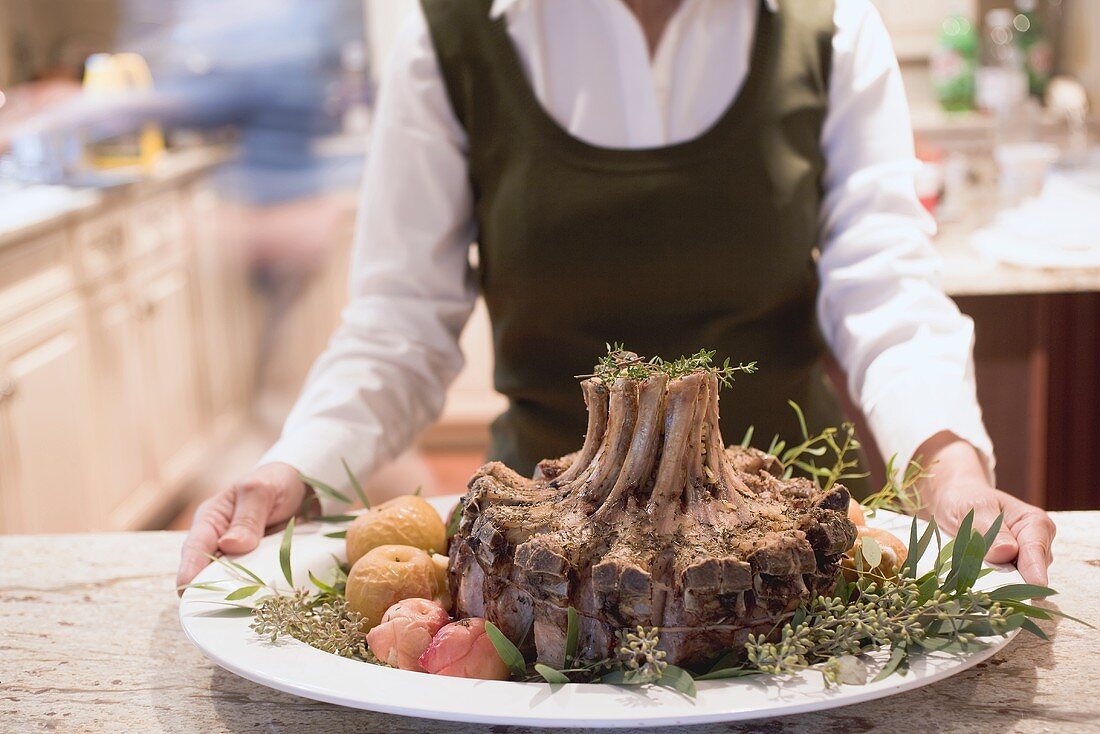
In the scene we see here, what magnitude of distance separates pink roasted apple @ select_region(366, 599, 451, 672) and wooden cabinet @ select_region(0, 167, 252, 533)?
2071 mm

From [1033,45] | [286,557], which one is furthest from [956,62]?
[286,557]

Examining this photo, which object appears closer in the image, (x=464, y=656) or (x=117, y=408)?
(x=464, y=656)

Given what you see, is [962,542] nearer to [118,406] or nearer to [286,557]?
[286,557]

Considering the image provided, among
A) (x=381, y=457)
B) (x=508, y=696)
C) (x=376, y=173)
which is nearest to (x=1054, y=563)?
(x=508, y=696)

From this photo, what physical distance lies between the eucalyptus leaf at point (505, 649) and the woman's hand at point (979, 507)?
331 millimetres

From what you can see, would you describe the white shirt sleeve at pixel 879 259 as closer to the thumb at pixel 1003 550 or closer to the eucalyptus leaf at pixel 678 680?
the thumb at pixel 1003 550

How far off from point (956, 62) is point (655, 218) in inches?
113

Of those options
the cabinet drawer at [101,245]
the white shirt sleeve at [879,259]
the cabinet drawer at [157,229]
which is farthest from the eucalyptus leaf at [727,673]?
the cabinet drawer at [157,229]

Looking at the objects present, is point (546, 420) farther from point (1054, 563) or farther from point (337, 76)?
point (337, 76)

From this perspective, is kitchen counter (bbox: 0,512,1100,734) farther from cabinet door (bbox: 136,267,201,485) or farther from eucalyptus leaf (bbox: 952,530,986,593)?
cabinet door (bbox: 136,267,201,485)

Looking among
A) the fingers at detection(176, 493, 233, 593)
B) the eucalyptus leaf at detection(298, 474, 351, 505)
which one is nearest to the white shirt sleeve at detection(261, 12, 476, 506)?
the eucalyptus leaf at detection(298, 474, 351, 505)

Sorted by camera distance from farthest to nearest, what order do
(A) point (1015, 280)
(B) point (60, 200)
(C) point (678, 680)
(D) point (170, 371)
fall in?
(D) point (170, 371) → (B) point (60, 200) → (A) point (1015, 280) → (C) point (678, 680)

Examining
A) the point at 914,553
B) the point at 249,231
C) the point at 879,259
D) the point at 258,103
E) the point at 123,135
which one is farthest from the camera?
the point at 258,103

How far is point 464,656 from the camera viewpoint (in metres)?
0.69
